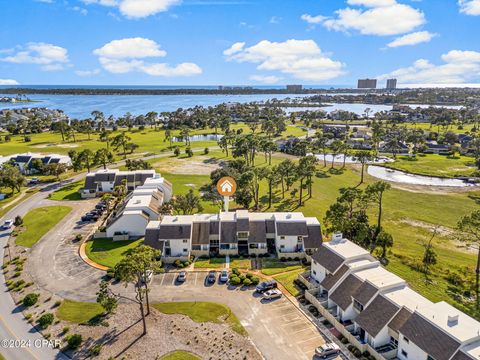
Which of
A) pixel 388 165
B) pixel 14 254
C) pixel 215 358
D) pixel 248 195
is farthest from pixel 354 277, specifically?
pixel 388 165

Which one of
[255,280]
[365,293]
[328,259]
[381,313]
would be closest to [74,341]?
[255,280]

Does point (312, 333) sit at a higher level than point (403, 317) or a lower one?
lower

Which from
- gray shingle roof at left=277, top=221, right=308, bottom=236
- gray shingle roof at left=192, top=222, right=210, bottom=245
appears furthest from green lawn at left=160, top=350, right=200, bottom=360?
gray shingle roof at left=277, top=221, right=308, bottom=236

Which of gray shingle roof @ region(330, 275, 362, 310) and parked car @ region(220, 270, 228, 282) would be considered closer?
gray shingle roof @ region(330, 275, 362, 310)

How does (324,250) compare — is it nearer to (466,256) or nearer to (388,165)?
(466,256)

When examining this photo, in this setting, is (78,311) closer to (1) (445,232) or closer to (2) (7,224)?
(2) (7,224)

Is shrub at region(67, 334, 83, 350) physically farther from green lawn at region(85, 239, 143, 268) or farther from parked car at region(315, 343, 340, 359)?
parked car at region(315, 343, 340, 359)

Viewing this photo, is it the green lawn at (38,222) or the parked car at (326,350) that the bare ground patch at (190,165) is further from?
the parked car at (326,350)
